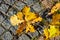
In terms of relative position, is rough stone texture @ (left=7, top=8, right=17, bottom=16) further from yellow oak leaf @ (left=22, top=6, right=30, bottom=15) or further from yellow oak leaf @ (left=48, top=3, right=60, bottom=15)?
yellow oak leaf @ (left=48, top=3, right=60, bottom=15)

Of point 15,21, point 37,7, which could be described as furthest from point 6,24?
point 37,7

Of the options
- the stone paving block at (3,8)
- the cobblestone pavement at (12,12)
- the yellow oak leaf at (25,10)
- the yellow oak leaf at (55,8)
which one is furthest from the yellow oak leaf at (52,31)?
the stone paving block at (3,8)

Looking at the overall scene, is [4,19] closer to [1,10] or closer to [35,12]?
[1,10]

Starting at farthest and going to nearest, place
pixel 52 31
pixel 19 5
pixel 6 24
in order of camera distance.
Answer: pixel 19 5 → pixel 6 24 → pixel 52 31

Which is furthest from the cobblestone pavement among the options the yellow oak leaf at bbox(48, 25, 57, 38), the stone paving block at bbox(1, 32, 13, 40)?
the yellow oak leaf at bbox(48, 25, 57, 38)

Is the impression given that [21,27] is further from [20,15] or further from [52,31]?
[52,31]

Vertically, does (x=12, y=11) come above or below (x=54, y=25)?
above

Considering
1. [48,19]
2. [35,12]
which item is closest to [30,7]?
[35,12]
